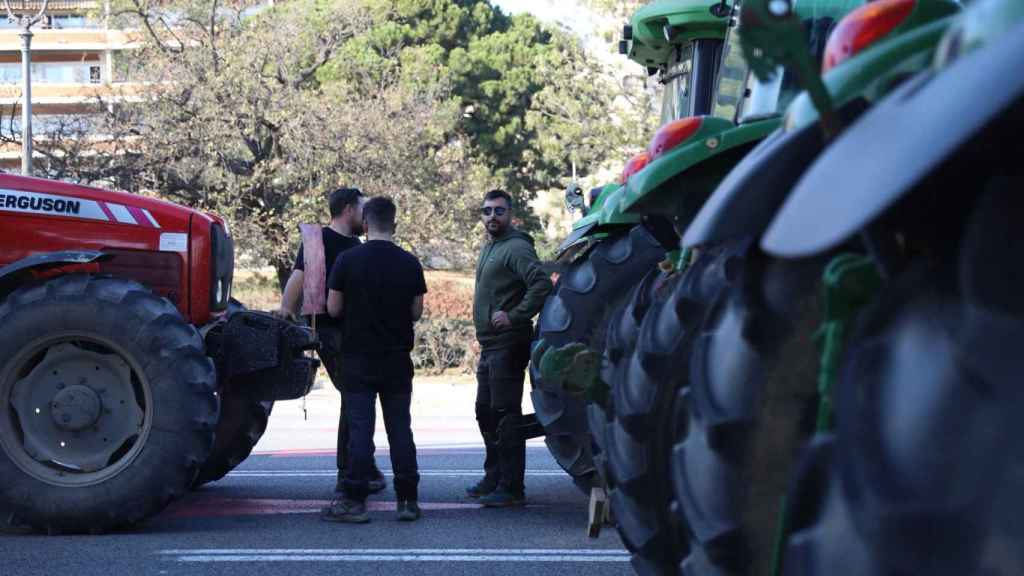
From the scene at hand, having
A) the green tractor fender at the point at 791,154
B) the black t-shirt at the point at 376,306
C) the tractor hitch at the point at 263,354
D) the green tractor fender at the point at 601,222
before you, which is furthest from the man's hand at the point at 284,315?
the green tractor fender at the point at 791,154

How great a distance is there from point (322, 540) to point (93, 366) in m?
1.49

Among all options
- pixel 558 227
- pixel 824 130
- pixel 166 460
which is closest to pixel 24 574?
pixel 166 460

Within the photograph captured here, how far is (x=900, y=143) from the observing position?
1.92 meters

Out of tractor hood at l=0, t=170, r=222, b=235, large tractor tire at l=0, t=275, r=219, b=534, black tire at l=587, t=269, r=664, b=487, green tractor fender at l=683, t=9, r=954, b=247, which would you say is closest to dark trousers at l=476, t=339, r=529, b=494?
large tractor tire at l=0, t=275, r=219, b=534

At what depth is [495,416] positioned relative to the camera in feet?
28.7

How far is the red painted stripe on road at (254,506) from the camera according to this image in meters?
8.22

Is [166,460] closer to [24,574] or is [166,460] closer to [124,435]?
[124,435]

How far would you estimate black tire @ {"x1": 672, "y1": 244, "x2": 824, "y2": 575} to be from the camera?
9.09ft

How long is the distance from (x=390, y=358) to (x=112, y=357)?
1.44 meters

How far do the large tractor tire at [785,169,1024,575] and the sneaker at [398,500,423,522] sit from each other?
19.7 feet

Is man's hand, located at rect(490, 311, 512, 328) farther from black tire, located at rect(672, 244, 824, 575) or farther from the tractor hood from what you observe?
black tire, located at rect(672, 244, 824, 575)

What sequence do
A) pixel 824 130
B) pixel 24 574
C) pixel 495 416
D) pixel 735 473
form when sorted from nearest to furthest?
pixel 824 130 → pixel 735 473 → pixel 24 574 → pixel 495 416

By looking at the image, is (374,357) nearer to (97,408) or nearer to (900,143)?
(97,408)

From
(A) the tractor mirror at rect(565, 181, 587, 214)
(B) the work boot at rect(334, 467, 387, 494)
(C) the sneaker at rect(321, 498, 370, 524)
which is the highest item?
(A) the tractor mirror at rect(565, 181, 587, 214)
